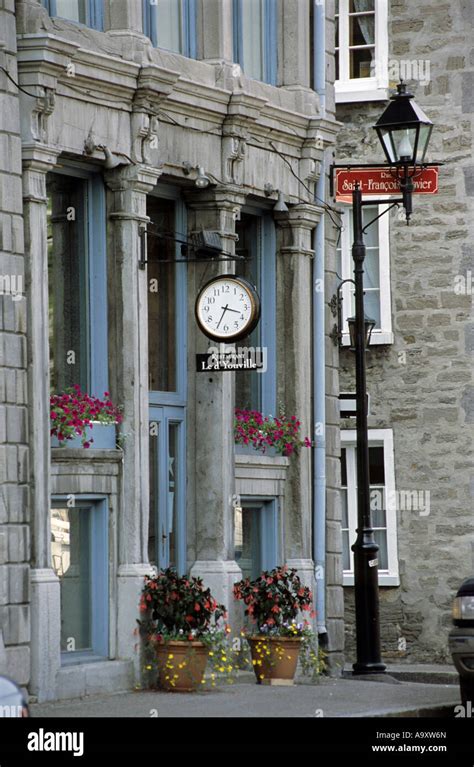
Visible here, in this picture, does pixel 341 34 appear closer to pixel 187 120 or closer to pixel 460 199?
pixel 460 199

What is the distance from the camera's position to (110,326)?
54.9 ft

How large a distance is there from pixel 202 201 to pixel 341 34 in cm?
813

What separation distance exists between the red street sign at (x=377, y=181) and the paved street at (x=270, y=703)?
490cm

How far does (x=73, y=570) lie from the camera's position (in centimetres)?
1625

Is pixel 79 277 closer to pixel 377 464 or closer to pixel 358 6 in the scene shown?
pixel 377 464

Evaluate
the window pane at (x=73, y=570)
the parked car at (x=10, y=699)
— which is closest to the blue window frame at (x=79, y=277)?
the window pane at (x=73, y=570)

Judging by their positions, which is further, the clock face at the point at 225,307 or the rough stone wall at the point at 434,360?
the rough stone wall at the point at 434,360

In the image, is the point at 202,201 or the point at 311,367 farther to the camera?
the point at 311,367

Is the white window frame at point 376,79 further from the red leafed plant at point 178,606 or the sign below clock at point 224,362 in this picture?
the red leafed plant at point 178,606

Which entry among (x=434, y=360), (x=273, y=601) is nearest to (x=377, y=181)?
(x=273, y=601)

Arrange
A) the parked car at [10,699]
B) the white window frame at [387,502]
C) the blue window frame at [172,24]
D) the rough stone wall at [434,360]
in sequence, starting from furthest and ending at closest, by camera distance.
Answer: the white window frame at [387,502], the rough stone wall at [434,360], the blue window frame at [172,24], the parked car at [10,699]

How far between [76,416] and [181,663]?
93.1 inches

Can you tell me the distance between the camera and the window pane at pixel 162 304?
58.3ft
